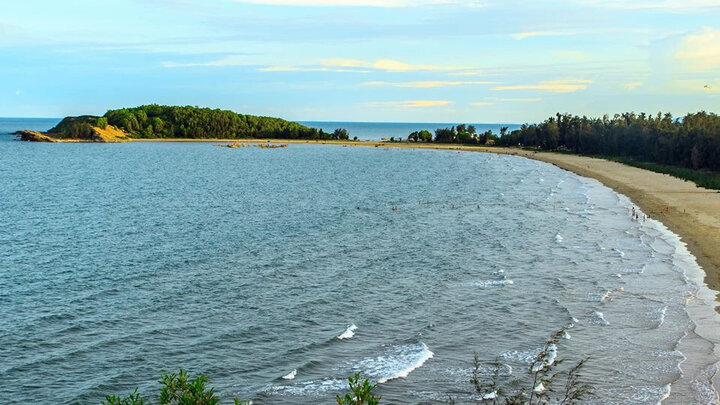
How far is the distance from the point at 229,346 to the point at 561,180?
82.9 meters

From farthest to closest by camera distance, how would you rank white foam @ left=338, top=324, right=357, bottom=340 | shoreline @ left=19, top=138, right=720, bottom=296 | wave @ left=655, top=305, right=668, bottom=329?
shoreline @ left=19, top=138, right=720, bottom=296 → wave @ left=655, top=305, right=668, bottom=329 → white foam @ left=338, top=324, right=357, bottom=340

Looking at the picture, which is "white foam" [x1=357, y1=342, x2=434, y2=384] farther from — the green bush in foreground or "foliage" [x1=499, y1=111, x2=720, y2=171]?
"foliage" [x1=499, y1=111, x2=720, y2=171]

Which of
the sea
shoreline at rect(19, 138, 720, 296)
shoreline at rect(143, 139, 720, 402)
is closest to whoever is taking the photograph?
the sea

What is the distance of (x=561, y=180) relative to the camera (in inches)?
3942

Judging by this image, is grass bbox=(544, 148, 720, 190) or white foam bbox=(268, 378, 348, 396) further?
grass bbox=(544, 148, 720, 190)

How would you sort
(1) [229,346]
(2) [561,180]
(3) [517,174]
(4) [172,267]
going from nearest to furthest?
1. (1) [229,346]
2. (4) [172,267]
3. (2) [561,180]
4. (3) [517,174]

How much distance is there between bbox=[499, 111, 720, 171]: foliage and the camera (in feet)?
321

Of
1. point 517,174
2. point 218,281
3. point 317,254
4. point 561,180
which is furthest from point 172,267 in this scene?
point 517,174

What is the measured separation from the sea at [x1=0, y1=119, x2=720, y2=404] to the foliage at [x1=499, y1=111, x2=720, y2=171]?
42073mm

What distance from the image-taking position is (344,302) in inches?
1219

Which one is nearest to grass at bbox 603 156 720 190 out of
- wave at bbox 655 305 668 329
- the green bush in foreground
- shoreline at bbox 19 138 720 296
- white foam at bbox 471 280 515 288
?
shoreline at bbox 19 138 720 296

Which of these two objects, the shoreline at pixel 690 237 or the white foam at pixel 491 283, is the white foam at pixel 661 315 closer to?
the shoreline at pixel 690 237

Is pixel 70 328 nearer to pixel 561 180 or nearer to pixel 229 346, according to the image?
pixel 229 346

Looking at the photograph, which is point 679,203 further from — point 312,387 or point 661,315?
point 312,387
